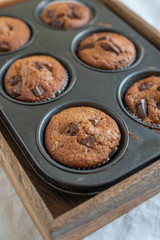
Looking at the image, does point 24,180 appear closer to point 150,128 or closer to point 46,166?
point 46,166

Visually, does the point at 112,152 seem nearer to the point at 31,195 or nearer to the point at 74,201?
the point at 74,201

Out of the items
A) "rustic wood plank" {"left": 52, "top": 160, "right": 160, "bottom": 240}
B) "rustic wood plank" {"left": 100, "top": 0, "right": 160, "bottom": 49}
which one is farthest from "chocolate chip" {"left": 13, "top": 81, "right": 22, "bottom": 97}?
"rustic wood plank" {"left": 100, "top": 0, "right": 160, "bottom": 49}

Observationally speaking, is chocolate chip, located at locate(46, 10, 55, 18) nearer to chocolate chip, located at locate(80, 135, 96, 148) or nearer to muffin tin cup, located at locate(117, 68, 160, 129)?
muffin tin cup, located at locate(117, 68, 160, 129)

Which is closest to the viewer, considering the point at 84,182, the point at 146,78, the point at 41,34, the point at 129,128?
the point at 84,182

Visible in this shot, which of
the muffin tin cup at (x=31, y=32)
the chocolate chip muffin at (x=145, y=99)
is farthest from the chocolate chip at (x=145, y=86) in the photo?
the muffin tin cup at (x=31, y=32)

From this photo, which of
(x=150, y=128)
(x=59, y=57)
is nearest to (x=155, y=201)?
(x=150, y=128)
